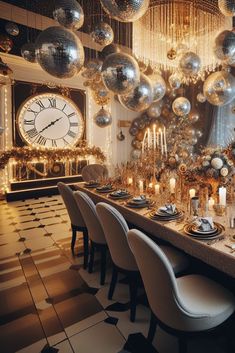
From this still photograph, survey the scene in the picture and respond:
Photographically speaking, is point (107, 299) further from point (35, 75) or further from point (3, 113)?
point (35, 75)

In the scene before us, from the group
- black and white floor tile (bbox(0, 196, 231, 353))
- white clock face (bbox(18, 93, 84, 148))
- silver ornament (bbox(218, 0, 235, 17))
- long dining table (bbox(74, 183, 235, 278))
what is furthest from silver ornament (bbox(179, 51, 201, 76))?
white clock face (bbox(18, 93, 84, 148))

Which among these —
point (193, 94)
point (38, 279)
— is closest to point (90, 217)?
point (38, 279)

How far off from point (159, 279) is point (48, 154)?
681cm

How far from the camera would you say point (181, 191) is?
3.21 meters

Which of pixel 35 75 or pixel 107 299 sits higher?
pixel 35 75

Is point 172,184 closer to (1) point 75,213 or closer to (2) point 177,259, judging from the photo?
(2) point 177,259

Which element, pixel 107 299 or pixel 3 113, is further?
pixel 3 113

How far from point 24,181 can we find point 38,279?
5.03 meters

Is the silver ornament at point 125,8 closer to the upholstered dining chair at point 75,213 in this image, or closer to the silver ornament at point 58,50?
the silver ornament at point 58,50

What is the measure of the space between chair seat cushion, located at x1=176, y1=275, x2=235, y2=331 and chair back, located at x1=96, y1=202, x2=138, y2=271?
20.0 inches

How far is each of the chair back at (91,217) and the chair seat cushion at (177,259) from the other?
0.78 meters

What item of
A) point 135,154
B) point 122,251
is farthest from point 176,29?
point 135,154

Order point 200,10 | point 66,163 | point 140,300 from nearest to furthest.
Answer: point 140,300 < point 200,10 < point 66,163

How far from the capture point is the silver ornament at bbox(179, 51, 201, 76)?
11.1ft
